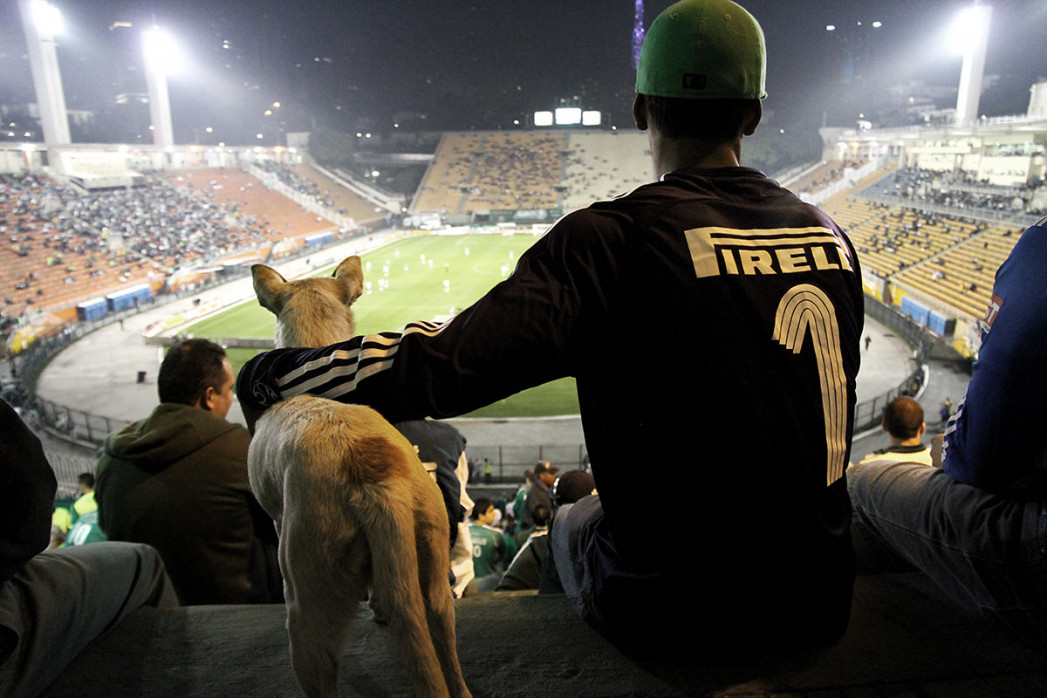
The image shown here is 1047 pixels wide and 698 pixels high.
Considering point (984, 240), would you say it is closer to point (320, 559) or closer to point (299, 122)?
point (320, 559)

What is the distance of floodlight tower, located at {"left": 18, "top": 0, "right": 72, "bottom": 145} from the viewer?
36281 millimetres

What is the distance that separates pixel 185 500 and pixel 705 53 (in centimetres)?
219

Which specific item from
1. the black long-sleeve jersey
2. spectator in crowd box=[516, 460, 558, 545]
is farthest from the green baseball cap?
spectator in crowd box=[516, 460, 558, 545]

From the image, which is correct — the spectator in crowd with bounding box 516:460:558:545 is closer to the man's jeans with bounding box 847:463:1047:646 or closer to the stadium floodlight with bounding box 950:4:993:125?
the man's jeans with bounding box 847:463:1047:646

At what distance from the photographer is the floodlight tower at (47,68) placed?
119ft

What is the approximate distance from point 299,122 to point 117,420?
69.4 meters

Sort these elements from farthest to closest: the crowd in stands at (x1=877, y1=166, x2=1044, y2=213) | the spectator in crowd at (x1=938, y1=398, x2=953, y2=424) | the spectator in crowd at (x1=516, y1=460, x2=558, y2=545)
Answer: the crowd in stands at (x1=877, y1=166, x2=1044, y2=213), the spectator in crowd at (x1=938, y1=398, x2=953, y2=424), the spectator in crowd at (x1=516, y1=460, x2=558, y2=545)

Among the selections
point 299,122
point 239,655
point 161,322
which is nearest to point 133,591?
point 239,655

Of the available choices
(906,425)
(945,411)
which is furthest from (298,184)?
(906,425)

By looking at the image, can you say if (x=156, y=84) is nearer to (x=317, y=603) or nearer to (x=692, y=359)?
(x=317, y=603)

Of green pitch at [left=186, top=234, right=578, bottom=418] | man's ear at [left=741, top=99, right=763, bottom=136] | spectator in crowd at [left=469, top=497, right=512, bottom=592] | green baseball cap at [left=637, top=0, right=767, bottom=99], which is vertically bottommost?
green pitch at [left=186, top=234, right=578, bottom=418]

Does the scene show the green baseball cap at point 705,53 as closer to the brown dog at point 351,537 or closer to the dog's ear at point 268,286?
the brown dog at point 351,537

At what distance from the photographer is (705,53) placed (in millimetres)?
1195

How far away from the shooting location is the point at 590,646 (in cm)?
157
